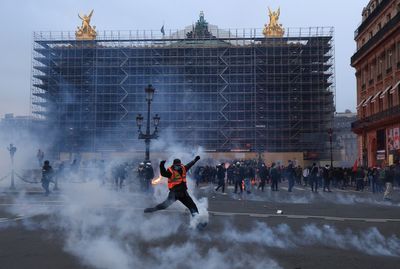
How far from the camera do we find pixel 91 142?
46.4 metres

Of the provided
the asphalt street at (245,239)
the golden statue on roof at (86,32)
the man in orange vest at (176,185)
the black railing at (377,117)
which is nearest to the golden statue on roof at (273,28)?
the black railing at (377,117)

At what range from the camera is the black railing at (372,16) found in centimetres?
3787

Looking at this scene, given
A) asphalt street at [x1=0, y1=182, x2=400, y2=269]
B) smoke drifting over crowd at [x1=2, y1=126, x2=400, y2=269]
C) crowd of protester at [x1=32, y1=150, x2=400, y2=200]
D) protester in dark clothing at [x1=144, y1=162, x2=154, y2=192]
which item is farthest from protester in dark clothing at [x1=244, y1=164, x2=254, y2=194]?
smoke drifting over crowd at [x1=2, y1=126, x2=400, y2=269]

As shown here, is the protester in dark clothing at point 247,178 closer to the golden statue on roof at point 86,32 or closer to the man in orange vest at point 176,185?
the man in orange vest at point 176,185

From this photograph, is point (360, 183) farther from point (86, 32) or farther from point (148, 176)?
point (86, 32)

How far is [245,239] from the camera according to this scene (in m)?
8.83

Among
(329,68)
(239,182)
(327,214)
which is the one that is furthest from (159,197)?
(329,68)

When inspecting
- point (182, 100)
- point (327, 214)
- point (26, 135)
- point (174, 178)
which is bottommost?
point (327, 214)

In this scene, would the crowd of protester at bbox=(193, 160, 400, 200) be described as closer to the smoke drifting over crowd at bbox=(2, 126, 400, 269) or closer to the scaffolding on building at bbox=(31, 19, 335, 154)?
the smoke drifting over crowd at bbox=(2, 126, 400, 269)

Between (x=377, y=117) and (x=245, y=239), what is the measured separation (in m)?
33.2

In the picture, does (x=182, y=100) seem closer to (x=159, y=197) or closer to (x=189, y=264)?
(x=159, y=197)

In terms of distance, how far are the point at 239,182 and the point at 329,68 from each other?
39080 millimetres

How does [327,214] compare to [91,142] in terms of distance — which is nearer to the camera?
[327,214]

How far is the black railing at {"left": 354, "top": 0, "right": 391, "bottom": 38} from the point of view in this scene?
3787 centimetres
